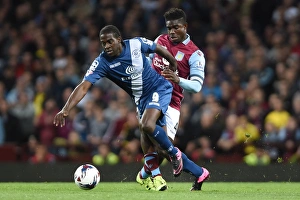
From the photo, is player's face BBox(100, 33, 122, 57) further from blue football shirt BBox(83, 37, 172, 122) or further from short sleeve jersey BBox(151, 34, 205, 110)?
short sleeve jersey BBox(151, 34, 205, 110)

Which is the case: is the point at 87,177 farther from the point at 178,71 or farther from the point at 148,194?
the point at 178,71

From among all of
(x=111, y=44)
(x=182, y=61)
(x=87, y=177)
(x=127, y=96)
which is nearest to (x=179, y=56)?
(x=182, y=61)

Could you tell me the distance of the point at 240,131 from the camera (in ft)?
44.2

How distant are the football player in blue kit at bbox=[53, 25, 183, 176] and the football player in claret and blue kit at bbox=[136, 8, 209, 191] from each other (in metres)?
0.22

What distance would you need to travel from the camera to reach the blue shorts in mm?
9836

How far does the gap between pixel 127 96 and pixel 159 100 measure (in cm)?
541

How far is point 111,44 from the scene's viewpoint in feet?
31.6

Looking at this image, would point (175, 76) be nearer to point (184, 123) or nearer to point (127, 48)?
point (127, 48)

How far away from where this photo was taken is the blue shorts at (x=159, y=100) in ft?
32.3

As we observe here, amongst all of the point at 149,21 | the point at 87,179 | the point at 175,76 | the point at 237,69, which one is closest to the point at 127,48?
the point at 175,76

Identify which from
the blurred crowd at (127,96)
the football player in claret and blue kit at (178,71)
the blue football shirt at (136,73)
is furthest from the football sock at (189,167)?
the blurred crowd at (127,96)

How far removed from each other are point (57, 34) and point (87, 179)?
27.7 ft

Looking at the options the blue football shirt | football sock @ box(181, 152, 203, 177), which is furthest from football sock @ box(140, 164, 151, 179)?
the blue football shirt

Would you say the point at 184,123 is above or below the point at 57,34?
below
